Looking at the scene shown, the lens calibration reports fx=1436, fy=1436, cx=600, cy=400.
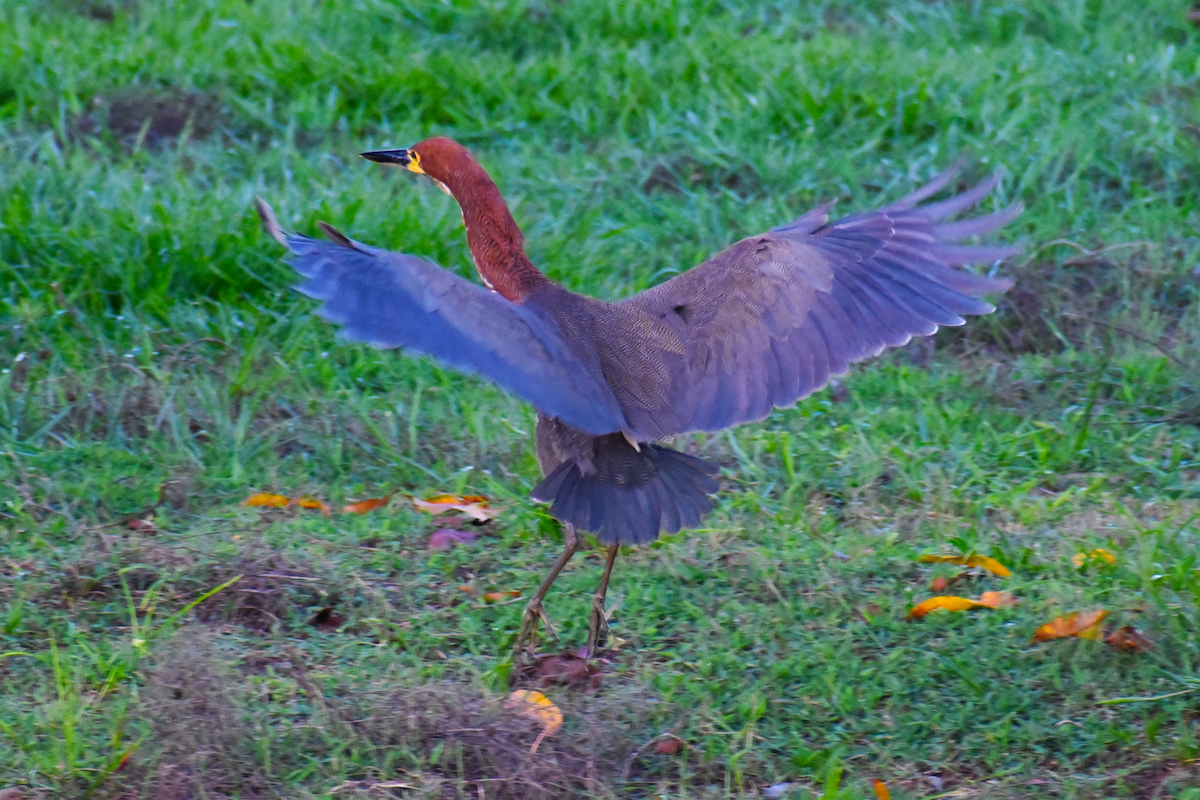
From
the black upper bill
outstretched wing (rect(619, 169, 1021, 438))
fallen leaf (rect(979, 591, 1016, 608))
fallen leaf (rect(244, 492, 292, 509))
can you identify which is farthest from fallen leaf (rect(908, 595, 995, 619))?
the black upper bill

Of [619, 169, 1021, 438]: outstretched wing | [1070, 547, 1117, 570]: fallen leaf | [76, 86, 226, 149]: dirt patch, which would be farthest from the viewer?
[76, 86, 226, 149]: dirt patch

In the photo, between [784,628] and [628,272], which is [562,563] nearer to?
[784,628]

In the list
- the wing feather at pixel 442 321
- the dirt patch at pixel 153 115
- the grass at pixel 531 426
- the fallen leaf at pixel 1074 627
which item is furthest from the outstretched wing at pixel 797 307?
the dirt patch at pixel 153 115

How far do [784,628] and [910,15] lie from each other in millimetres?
4860

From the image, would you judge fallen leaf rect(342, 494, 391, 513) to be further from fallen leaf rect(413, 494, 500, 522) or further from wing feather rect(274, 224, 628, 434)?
wing feather rect(274, 224, 628, 434)

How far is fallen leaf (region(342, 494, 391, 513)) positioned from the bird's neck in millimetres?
778

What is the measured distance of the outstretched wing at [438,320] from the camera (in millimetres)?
3137

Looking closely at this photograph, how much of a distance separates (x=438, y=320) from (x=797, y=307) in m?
1.10

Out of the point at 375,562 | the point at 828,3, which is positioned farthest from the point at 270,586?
the point at 828,3

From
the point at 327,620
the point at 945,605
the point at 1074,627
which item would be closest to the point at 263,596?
the point at 327,620

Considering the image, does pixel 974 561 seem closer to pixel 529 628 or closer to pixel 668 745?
pixel 668 745

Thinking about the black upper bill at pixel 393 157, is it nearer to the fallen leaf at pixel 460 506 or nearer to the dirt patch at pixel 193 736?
the fallen leaf at pixel 460 506

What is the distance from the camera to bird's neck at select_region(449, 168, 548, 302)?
155 inches

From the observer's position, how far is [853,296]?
12.9ft
